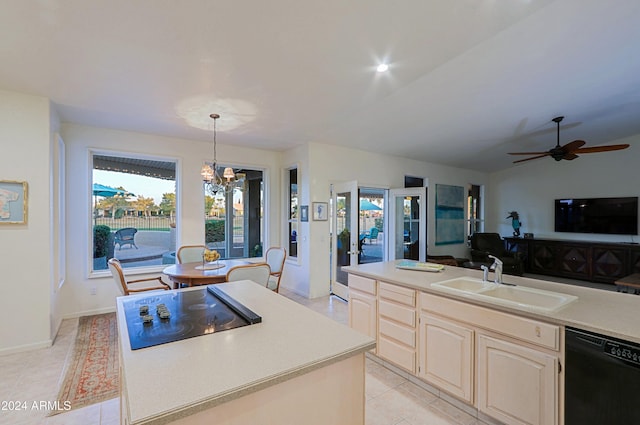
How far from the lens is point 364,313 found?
2.84 metres

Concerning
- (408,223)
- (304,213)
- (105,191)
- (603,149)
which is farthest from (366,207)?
(105,191)

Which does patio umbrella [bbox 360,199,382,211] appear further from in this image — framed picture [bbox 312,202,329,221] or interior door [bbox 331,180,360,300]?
framed picture [bbox 312,202,329,221]

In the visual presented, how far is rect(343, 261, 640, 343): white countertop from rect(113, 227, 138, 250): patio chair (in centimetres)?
390

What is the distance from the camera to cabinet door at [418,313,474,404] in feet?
6.59

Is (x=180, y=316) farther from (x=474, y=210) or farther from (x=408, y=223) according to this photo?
(x=474, y=210)

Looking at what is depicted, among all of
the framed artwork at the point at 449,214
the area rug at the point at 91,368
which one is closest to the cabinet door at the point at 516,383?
the area rug at the point at 91,368

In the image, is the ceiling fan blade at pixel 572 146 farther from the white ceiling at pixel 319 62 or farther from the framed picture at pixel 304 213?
the framed picture at pixel 304 213

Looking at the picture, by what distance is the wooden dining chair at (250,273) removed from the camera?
118 inches

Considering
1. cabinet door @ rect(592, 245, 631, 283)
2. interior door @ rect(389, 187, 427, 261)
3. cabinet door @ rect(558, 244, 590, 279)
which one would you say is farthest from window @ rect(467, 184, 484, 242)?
interior door @ rect(389, 187, 427, 261)

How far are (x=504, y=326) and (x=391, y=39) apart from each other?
2.26 m

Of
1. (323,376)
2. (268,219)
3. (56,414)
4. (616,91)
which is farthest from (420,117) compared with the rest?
(56,414)

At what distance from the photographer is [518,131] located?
5.03 m

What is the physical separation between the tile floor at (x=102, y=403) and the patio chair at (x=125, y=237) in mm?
1722

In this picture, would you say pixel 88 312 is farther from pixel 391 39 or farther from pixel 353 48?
pixel 391 39
